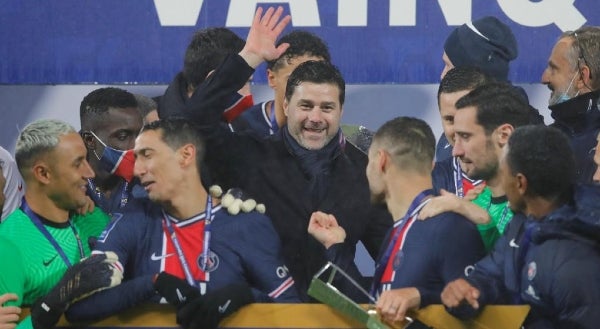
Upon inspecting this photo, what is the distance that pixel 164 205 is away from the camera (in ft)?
16.9

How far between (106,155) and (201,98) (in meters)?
0.67

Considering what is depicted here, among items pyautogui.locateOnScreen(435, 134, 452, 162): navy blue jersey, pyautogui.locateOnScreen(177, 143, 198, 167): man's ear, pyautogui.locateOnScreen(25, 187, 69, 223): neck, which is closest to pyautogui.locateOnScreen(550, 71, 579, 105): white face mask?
pyautogui.locateOnScreen(435, 134, 452, 162): navy blue jersey

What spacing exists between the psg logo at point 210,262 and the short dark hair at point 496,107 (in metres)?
1.15

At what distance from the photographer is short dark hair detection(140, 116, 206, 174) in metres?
5.24

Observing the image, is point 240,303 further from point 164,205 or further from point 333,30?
point 333,30

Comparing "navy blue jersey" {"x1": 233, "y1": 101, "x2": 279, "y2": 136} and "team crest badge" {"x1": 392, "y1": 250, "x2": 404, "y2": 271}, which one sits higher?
"navy blue jersey" {"x1": 233, "y1": 101, "x2": 279, "y2": 136}

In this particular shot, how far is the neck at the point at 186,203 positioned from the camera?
5117 mm

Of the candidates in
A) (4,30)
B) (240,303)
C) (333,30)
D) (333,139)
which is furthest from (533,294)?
(4,30)

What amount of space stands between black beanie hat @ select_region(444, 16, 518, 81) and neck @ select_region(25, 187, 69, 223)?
2.08 m

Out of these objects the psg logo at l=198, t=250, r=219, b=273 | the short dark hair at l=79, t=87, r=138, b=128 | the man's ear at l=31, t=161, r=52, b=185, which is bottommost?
the psg logo at l=198, t=250, r=219, b=273

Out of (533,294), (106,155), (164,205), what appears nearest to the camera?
(533,294)

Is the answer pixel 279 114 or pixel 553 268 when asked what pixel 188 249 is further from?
pixel 553 268

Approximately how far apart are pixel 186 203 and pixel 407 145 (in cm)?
85

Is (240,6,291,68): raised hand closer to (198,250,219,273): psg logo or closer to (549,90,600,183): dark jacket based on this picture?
(198,250,219,273): psg logo
